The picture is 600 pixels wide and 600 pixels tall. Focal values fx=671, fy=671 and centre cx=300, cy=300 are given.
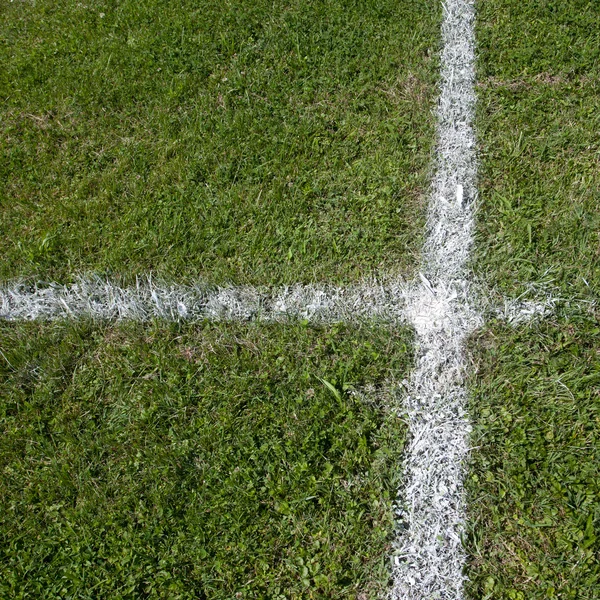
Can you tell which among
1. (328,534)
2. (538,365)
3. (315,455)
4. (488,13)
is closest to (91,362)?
(315,455)

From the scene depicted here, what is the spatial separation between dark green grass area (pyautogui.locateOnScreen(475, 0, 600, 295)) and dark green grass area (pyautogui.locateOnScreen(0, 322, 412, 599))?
2.50 feet

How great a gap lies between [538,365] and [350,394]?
2.58 feet

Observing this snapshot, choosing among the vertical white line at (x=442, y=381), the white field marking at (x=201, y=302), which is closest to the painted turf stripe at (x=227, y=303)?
the white field marking at (x=201, y=302)

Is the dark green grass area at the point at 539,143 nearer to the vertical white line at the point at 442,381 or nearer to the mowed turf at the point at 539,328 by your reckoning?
the mowed turf at the point at 539,328

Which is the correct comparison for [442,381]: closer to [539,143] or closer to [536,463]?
[536,463]

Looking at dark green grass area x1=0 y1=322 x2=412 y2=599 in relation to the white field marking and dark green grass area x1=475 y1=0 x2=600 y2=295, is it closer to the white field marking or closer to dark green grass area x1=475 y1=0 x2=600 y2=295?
the white field marking

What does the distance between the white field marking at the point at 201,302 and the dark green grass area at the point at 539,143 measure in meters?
0.53

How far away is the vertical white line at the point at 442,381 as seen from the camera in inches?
93.7

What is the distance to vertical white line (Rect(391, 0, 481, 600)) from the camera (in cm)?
238

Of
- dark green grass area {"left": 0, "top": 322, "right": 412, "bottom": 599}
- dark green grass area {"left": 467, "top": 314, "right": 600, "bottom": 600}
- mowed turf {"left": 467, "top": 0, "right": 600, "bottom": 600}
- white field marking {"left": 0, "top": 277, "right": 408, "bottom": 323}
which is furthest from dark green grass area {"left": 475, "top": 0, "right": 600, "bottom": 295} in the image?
dark green grass area {"left": 0, "top": 322, "right": 412, "bottom": 599}

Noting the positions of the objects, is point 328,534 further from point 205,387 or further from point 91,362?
point 91,362

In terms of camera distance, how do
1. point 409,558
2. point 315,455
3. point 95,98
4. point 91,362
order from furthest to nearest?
point 95,98 < point 91,362 < point 315,455 < point 409,558

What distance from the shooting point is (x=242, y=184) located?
362 cm

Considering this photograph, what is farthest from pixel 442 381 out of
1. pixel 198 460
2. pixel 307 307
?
pixel 198 460
